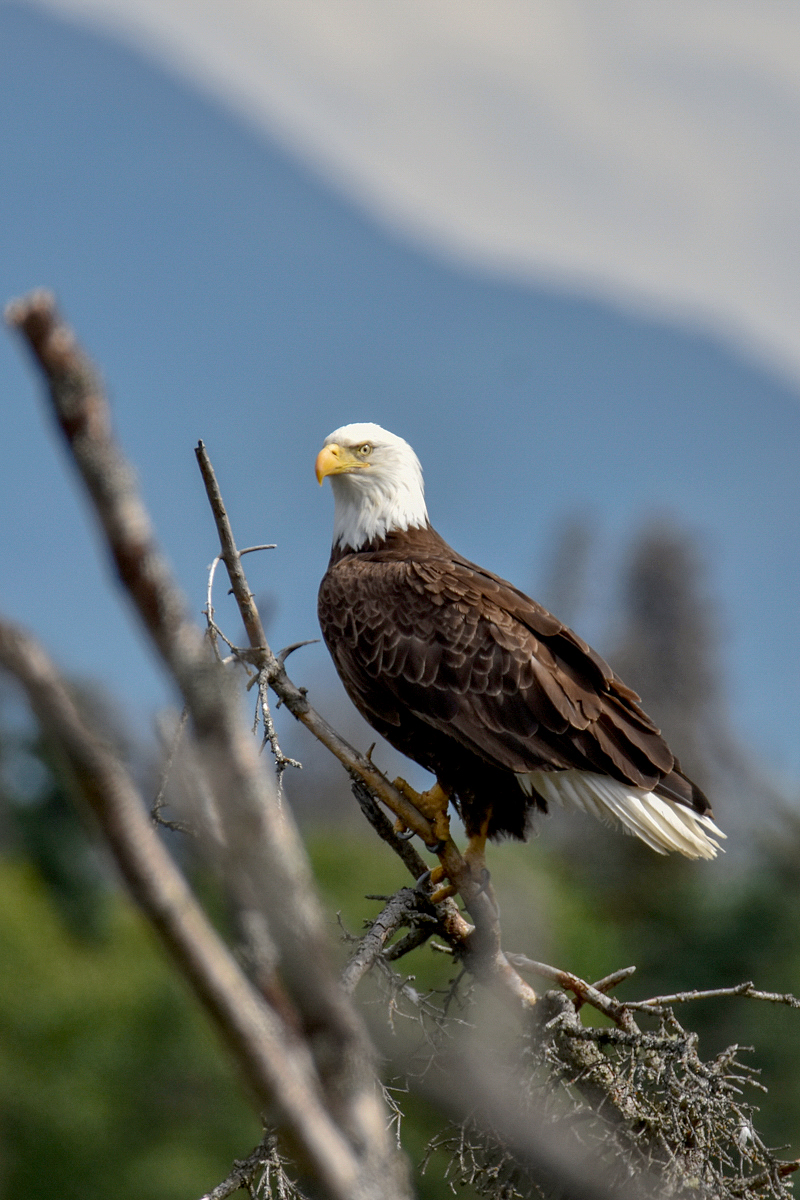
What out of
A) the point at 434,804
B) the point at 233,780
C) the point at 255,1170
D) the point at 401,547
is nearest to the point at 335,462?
the point at 401,547

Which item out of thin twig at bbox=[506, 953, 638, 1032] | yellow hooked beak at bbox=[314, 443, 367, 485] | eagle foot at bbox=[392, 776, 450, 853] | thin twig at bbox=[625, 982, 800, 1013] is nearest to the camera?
thin twig at bbox=[625, 982, 800, 1013]

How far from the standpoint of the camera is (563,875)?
3447 centimetres

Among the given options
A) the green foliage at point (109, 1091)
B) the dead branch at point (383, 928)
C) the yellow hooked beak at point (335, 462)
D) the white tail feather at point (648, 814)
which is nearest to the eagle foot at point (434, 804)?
the white tail feather at point (648, 814)

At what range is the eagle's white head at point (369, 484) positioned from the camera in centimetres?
588

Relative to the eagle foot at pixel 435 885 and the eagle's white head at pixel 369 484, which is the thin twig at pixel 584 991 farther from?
the eagle's white head at pixel 369 484

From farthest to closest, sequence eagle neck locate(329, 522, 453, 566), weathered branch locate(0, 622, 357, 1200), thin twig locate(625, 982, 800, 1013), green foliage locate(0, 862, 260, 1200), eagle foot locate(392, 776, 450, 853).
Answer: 1. green foliage locate(0, 862, 260, 1200)
2. eagle neck locate(329, 522, 453, 566)
3. eagle foot locate(392, 776, 450, 853)
4. thin twig locate(625, 982, 800, 1013)
5. weathered branch locate(0, 622, 357, 1200)

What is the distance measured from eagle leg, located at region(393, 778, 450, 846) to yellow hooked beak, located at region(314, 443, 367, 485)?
164cm

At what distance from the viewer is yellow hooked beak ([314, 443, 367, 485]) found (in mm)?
5723

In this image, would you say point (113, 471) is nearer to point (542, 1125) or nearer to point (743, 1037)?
point (542, 1125)

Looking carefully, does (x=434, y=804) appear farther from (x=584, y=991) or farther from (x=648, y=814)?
(x=584, y=991)

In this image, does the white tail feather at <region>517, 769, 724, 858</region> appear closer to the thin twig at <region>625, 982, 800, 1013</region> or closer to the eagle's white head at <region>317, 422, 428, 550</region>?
the thin twig at <region>625, 982, 800, 1013</region>

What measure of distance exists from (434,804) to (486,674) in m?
0.57

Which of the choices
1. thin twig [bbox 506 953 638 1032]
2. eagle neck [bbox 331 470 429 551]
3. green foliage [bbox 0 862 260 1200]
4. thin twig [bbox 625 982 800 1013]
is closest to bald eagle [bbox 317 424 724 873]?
eagle neck [bbox 331 470 429 551]

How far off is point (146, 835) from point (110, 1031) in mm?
24004
